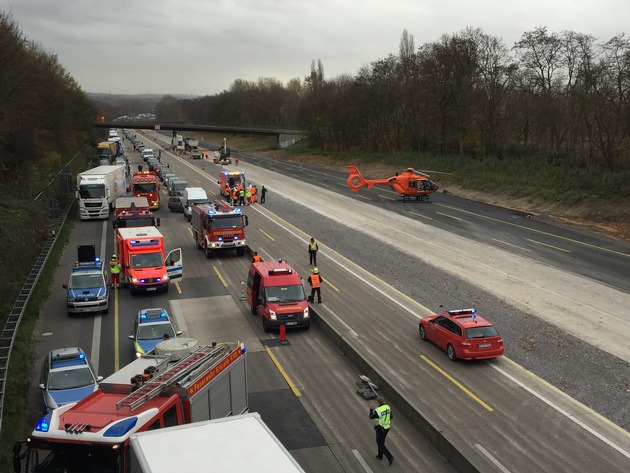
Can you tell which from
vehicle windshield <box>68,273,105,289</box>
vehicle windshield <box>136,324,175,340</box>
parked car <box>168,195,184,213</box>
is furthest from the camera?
parked car <box>168,195,184,213</box>

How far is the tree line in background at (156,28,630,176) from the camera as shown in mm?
57344

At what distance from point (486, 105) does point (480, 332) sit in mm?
63270

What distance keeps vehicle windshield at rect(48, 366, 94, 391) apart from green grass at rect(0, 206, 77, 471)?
0.95 meters

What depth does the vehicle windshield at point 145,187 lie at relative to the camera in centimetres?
5370

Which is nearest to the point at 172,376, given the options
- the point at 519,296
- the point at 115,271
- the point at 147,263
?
the point at 147,263

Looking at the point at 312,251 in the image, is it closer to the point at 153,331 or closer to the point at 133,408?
the point at 153,331

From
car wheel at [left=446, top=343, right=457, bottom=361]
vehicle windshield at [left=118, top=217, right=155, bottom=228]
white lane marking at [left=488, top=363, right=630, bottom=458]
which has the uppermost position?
vehicle windshield at [left=118, top=217, right=155, bottom=228]

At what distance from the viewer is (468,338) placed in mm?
21047

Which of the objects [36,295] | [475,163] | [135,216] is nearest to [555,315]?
[36,295]

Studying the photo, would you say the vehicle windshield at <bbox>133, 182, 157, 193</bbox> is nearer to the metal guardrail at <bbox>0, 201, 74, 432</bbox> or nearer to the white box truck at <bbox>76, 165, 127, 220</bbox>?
the white box truck at <bbox>76, 165, 127, 220</bbox>

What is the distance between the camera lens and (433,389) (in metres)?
19.2

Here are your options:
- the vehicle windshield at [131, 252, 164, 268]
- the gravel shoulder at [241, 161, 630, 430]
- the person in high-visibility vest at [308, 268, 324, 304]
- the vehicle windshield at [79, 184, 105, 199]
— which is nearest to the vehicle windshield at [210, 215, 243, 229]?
the gravel shoulder at [241, 161, 630, 430]

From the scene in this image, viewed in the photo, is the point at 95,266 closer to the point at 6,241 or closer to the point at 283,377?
the point at 6,241

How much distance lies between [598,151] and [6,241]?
50565mm
